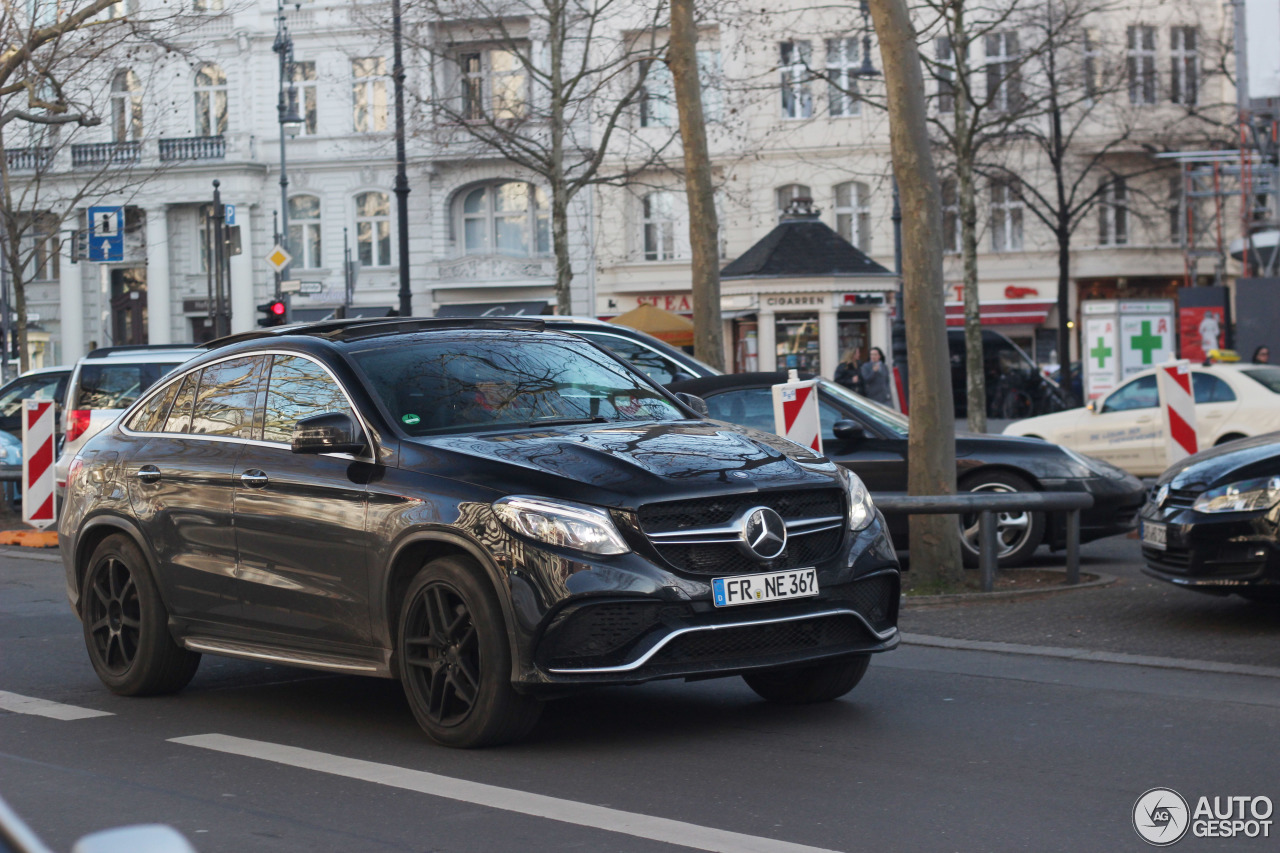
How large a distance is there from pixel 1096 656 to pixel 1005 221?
40.9 metres

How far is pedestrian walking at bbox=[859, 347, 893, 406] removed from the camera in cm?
2894

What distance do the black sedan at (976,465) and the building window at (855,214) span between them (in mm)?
36992

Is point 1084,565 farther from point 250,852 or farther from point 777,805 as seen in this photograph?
point 250,852

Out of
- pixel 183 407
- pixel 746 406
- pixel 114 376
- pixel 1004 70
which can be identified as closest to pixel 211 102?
pixel 1004 70

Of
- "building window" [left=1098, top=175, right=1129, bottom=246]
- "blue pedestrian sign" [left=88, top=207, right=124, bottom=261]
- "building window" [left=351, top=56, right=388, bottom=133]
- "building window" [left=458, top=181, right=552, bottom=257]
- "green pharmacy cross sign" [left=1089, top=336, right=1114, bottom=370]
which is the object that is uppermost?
"building window" [left=351, top=56, right=388, bottom=133]

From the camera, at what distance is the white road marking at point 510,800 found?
4820mm

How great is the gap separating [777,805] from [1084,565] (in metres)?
7.97

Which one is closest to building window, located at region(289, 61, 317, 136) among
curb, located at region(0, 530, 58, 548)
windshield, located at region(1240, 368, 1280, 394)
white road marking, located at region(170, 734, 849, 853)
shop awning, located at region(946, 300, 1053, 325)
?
shop awning, located at region(946, 300, 1053, 325)

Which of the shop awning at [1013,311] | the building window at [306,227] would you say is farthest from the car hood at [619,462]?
the building window at [306,227]

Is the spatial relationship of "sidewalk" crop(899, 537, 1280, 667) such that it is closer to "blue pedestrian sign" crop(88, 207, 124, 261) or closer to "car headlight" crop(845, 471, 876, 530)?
"car headlight" crop(845, 471, 876, 530)

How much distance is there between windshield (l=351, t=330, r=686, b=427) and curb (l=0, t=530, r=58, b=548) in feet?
34.1

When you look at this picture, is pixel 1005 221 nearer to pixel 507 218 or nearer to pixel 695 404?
pixel 507 218

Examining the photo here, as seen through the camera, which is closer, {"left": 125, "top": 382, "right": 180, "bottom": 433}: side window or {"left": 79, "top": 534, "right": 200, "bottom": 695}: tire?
{"left": 79, "top": 534, "right": 200, "bottom": 695}: tire

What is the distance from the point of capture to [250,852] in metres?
4.86
